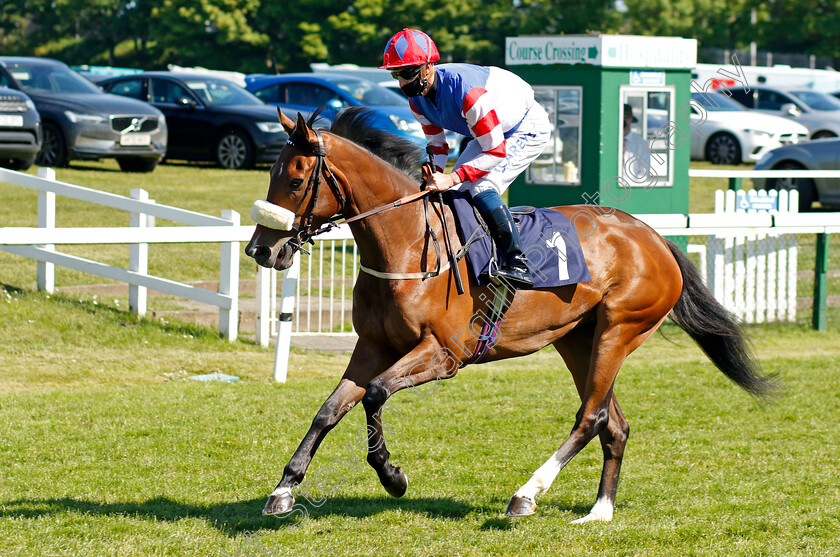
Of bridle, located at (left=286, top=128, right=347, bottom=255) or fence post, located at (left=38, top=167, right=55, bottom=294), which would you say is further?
fence post, located at (left=38, top=167, right=55, bottom=294)

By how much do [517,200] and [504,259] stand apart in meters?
8.24

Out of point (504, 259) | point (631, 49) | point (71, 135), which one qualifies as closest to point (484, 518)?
point (504, 259)

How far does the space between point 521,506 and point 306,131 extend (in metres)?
2.01

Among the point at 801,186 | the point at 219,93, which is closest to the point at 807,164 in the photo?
the point at 801,186

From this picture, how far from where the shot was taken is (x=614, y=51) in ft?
40.3

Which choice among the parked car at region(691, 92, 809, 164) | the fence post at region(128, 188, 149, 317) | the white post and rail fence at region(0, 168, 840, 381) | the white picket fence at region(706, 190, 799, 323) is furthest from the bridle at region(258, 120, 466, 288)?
the parked car at region(691, 92, 809, 164)

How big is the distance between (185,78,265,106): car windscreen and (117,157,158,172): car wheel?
5.57ft

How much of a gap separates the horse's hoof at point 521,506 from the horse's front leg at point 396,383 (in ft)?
1.72

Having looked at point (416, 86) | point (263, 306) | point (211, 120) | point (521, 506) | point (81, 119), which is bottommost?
point (521, 506)

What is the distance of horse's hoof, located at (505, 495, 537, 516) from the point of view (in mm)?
4895

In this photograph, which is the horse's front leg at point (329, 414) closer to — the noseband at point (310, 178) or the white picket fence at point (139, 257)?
the noseband at point (310, 178)

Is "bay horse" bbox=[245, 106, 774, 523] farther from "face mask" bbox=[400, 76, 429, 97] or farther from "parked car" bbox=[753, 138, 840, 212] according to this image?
"parked car" bbox=[753, 138, 840, 212]

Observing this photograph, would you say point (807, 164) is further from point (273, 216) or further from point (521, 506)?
point (273, 216)

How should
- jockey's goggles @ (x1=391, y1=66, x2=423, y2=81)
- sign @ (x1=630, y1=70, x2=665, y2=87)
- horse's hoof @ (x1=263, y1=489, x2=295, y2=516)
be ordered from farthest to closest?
sign @ (x1=630, y1=70, x2=665, y2=87), jockey's goggles @ (x1=391, y1=66, x2=423, y2=81), horse's hoof @ (x1=263, y1=489, x2=295, y2=516)
